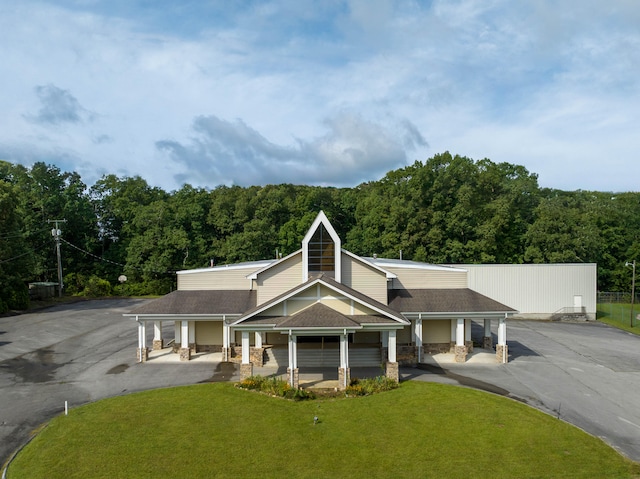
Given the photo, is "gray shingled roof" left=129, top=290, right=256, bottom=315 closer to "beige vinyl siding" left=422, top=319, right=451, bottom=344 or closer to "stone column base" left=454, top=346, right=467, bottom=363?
"beige vinyl siding" left=422, top=319, right=451, bottom=344

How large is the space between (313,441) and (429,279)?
16.1 meters

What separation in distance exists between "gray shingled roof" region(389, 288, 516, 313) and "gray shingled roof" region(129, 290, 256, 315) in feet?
28.7

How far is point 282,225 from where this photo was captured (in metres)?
65.2

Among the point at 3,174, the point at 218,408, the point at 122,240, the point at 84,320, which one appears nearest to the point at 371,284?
the point at 218,408

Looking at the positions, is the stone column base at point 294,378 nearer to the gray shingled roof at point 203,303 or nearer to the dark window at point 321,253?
the gray shingled roof at point 203,303

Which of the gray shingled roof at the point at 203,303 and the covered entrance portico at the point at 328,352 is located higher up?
the gray shingled roof at the point at 203,303

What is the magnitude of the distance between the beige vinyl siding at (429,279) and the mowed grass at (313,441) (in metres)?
10.1

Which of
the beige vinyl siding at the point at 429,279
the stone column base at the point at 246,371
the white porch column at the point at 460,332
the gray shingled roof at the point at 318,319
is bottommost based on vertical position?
the stone column base at the point at 246,371

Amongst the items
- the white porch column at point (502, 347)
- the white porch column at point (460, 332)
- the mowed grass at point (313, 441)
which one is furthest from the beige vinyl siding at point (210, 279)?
the white porch column at point (502, 347)

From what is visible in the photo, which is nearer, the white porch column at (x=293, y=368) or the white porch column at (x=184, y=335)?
the white porch column at (x=293, y=368)

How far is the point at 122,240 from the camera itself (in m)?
63.5

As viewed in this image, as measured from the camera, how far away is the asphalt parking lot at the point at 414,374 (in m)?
17.5

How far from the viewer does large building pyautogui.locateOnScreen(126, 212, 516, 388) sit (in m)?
22.7

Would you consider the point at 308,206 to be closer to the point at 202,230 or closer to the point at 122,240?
the point at 202,230
